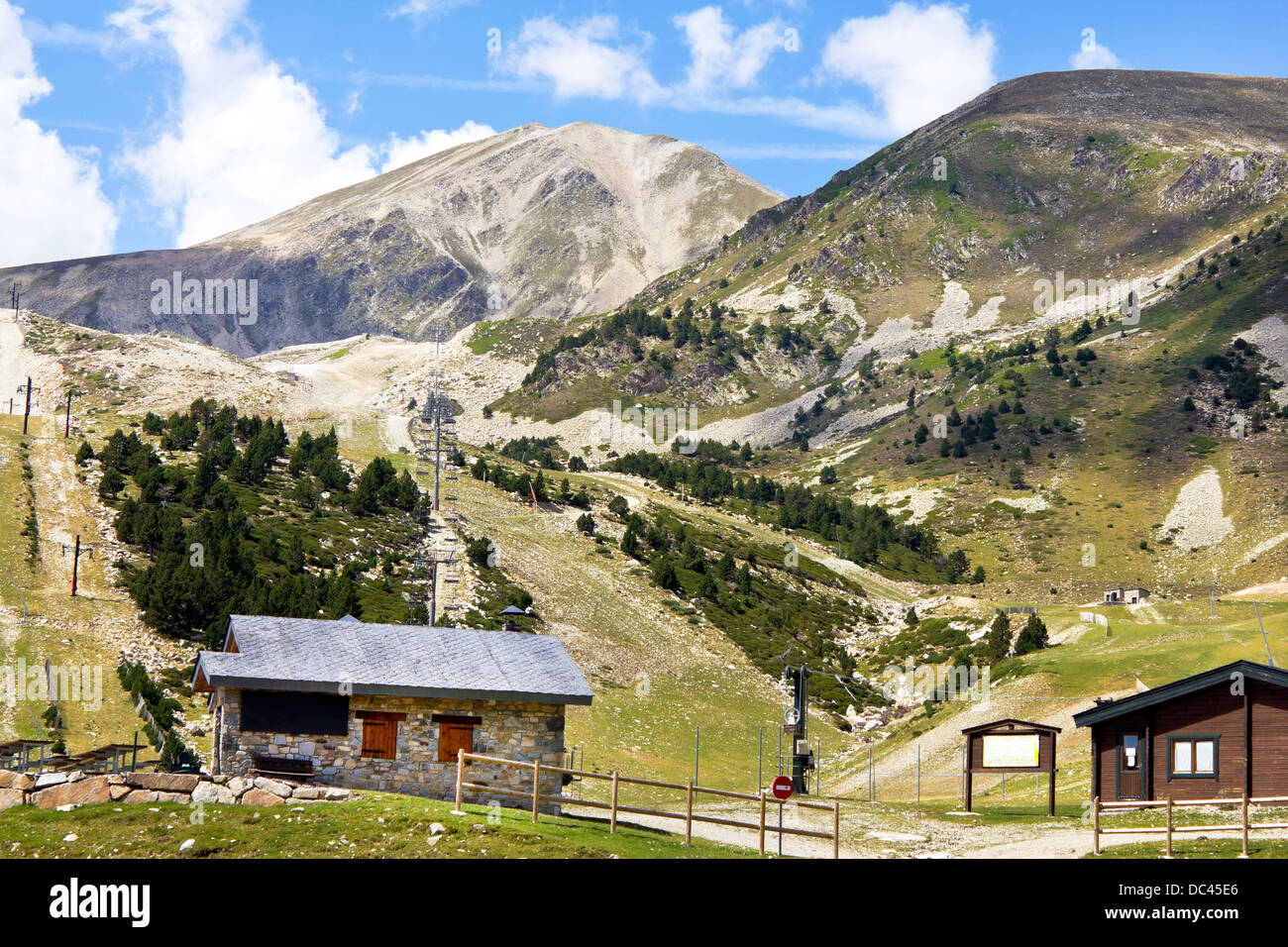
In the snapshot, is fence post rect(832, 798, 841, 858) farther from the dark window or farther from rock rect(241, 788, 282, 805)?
the dark window

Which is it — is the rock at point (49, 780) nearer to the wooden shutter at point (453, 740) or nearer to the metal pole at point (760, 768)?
the wooden shutter at point (453, 740)

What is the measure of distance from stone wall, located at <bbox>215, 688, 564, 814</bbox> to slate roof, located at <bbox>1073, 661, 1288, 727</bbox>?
1739 centimetres

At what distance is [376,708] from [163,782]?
8507 millimetres

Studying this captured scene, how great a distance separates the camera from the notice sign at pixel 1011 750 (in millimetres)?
47062

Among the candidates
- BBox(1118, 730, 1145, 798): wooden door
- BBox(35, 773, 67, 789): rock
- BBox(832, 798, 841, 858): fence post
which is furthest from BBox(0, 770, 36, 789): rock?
BBox(1118, 730, 1145, 798): wooden door

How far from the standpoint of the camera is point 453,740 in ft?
123

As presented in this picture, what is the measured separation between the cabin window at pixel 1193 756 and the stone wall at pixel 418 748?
19.3 meters

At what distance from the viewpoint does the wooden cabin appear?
3950 cm

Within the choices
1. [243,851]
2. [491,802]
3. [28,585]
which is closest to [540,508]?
[28,585]

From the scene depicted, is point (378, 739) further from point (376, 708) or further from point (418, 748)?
point (418, 748)

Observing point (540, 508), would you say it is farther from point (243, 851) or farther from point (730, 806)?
point (243, 851)

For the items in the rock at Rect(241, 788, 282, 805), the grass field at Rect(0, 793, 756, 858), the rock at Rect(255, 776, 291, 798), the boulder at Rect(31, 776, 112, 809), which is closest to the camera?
the grass field at Rect(0, 793, 756, 858)

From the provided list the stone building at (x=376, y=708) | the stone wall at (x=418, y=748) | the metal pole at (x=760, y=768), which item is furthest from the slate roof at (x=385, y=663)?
the metal pole at (x=760, y=768)
